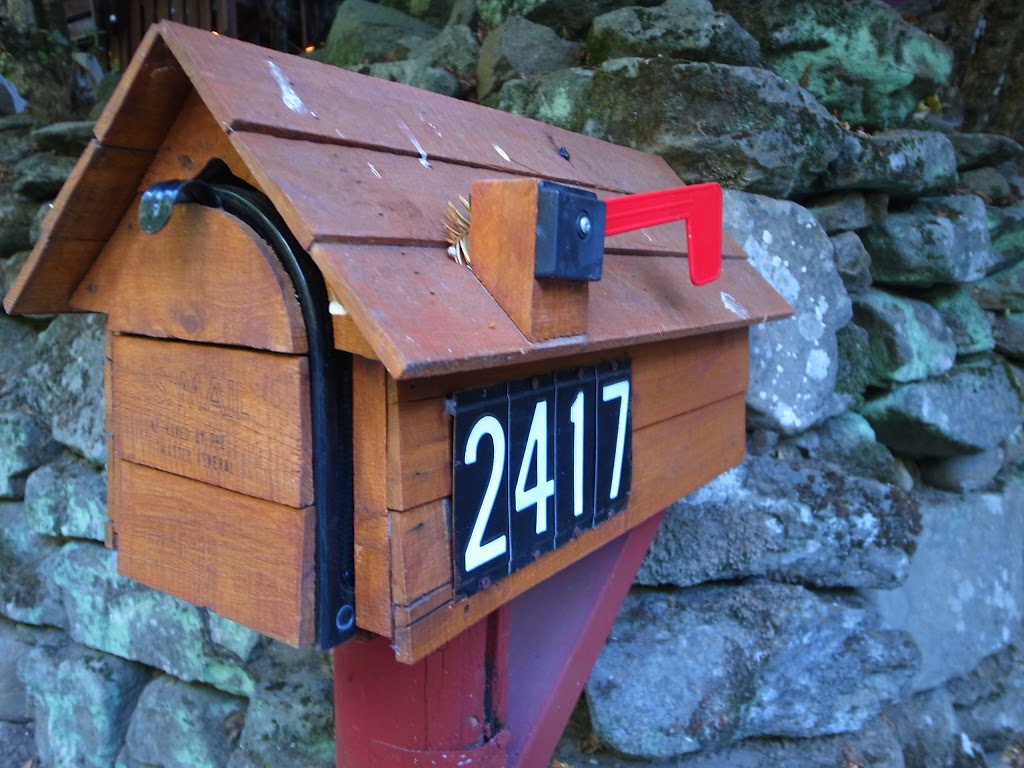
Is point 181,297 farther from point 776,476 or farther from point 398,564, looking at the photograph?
point 776,476

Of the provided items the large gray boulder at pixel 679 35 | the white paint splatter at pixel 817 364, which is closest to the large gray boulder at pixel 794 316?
the white paint splatter at pixel 817 364

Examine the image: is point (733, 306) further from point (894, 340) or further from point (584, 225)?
point (894, 340)

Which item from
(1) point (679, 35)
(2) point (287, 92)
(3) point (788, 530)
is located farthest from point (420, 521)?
(1) point (679, 35)

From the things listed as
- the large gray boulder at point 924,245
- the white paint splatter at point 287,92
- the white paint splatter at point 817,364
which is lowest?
the white paint splatter at point 817,364

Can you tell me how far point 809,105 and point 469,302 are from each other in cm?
166

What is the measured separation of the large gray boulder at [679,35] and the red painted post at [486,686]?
1.37 m

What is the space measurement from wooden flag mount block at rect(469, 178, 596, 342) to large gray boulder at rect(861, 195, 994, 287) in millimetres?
1905

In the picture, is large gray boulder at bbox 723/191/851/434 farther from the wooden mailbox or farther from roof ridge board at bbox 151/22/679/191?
the wooden mailbox

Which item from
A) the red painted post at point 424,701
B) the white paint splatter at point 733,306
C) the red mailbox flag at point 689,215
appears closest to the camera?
the red mailbox flag at point 689,215

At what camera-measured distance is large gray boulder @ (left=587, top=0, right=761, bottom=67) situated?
2.11 m

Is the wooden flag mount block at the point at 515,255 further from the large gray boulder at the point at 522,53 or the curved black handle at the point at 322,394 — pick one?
the large gray boulder at the point at 522,53

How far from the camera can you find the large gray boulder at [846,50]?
2.35m

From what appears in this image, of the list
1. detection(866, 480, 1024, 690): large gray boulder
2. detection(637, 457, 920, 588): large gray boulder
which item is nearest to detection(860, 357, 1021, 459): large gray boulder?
detection(866, 480, 1024, 690): large gray boulder

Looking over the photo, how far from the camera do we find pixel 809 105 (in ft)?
6.95
